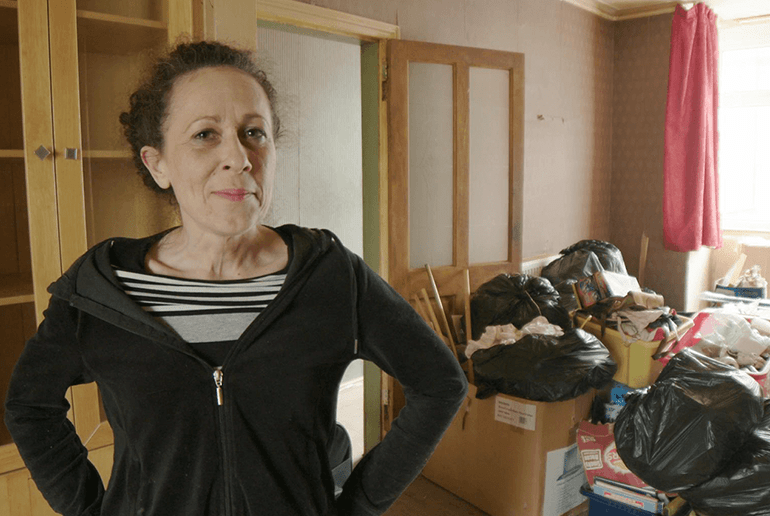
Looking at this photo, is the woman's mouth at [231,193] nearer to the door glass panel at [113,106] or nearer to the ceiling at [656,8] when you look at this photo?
the door glass panel at [113,106]

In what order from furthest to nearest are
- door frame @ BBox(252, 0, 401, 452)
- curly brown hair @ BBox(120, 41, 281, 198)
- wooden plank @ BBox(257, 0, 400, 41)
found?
1. door frame @ BBox(252, 0, 401, 452)
2. wooden plank @ BBox(257, 0, 400, 41)
3. curly brown hair @ BBox(120, 41, 281, 198)

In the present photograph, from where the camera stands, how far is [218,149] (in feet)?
3.34

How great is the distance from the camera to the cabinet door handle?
1.51 meters

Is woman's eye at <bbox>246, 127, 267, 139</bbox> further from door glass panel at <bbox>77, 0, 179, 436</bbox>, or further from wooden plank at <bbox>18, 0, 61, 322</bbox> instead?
wooden plank at <bbox>18, 0, 61, 322</bbox>

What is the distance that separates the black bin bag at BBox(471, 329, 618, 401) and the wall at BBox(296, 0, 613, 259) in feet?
5.44

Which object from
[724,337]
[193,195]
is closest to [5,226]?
[193,195]

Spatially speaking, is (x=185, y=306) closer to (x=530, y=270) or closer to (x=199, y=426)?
(x=199, y=426)

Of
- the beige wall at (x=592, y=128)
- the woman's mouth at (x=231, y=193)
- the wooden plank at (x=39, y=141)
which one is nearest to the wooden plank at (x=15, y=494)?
the wooden plank at (x=39, y=141)

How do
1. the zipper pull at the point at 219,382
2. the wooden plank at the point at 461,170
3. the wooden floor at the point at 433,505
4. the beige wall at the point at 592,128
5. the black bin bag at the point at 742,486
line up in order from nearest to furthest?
the zipper pull at the point at 219,382 < the black bin bag at the point at 742,486 < the wooden floor at the point at 433,505 < the wooden plank at the point at 461,170 < the beige wall at the point at 592,128

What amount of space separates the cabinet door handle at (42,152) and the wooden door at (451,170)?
1.74 metres

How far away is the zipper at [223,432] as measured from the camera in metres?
0.95

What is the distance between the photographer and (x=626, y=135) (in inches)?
213

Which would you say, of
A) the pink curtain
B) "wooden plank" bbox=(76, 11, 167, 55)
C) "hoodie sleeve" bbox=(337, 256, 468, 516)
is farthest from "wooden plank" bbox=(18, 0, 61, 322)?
the pink curtain

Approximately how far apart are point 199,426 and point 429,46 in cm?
254
